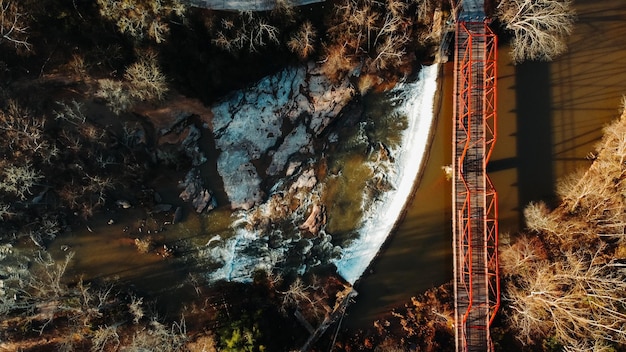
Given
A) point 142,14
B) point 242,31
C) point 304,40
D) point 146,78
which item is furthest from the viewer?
point 304,40

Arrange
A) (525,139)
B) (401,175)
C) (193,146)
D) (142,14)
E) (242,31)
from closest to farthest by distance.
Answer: (142,14) < (242,31) < (193,146) < (525,139) < (401,175)

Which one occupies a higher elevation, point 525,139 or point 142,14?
point 142,14

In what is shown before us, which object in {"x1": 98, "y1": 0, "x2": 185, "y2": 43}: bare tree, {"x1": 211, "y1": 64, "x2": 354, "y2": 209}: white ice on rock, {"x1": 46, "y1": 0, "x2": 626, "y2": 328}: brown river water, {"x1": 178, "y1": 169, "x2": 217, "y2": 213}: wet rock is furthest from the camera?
{"x1": 211, "y1": 64, "x2": 354, "y2": 209}: white ice on rock

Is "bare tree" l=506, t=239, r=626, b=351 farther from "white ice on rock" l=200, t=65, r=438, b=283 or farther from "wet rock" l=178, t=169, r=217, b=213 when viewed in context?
"wet rock" l=178, t=169, r=217, b=213

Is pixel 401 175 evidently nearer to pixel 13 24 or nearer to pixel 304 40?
pixel 304 40

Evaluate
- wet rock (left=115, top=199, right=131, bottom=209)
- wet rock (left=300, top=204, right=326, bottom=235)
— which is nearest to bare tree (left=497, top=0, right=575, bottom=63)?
wet rock (left=300, top=204, right=326, bottom=235)

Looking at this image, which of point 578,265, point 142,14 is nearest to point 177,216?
point 142,14
